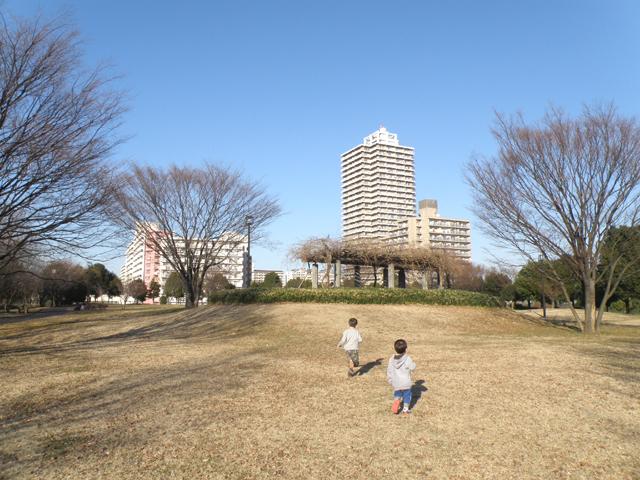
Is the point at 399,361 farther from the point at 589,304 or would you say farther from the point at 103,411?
the point at 589,304

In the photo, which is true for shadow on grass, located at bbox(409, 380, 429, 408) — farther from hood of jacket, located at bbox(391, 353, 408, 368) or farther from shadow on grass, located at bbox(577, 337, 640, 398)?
shadow on grass, located at bbox(577, 337, 640, 398)

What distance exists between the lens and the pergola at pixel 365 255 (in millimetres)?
23469

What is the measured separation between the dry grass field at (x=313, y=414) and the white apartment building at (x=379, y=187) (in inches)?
4423

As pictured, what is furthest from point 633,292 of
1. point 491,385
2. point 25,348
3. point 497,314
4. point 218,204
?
point 25,348

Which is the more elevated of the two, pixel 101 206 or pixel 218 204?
pixel 218 204

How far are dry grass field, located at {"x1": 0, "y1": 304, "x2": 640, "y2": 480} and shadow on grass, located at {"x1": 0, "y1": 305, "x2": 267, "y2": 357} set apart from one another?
2507 millimetres

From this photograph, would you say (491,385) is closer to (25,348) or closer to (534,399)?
(534,399)

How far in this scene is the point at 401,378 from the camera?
6.08m

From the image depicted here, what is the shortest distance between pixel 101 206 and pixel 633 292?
39.3 meters

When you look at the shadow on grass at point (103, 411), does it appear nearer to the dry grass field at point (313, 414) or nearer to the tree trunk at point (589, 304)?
the dry grass field at point (313, 414)

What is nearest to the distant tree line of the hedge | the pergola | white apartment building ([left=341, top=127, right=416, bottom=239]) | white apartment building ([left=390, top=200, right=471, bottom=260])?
the hedge

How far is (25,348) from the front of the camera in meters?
13.4

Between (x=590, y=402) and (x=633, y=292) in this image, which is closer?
(x=590, y=402)

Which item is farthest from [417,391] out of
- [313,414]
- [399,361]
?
[313,414]
